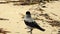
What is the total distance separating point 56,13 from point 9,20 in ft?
11.4

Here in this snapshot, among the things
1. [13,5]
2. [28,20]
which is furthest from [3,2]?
[28,20]

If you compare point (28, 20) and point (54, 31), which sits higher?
point (28, 20)

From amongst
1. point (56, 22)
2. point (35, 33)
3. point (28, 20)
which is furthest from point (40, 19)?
point (28, 20)

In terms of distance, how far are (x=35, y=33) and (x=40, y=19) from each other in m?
2.34

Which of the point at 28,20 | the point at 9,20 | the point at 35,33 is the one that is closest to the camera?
the point at 28,20

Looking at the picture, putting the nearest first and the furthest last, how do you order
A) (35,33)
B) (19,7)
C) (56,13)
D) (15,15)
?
(35,33) < (15,15) < (56,13) < (19,7)

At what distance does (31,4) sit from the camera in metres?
15.2

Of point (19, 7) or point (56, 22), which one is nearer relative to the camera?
point (56, 22)

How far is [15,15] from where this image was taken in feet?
39.0

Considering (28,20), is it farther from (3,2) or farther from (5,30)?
(3,2)

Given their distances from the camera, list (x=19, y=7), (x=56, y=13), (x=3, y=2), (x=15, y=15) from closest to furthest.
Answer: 1. (x=15, y=15)
2. (x=56, y=13)
3. (x=19, y=7)
4. (x=3, y=2)

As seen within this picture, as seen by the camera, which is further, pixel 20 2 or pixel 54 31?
pixel 20 2

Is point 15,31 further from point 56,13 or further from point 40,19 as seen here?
point 56,13

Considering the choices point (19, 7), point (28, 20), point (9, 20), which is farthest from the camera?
point (19, 7)
